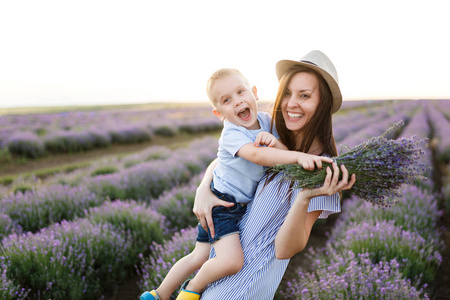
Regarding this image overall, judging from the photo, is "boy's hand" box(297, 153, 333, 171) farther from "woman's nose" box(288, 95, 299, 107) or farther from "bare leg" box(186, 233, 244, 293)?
"bare leg" box(186, 233, 244, 293)

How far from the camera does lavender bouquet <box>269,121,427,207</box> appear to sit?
144cm

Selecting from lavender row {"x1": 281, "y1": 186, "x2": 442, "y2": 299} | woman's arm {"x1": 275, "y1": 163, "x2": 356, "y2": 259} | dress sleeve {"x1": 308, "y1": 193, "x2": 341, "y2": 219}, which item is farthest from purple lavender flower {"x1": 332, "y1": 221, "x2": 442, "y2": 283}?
woman's arm {"x1": 275, "y1": 163, "x2": 356, "y2": 259}

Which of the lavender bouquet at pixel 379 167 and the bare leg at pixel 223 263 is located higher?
the lavender bouquet at pixel 379 167

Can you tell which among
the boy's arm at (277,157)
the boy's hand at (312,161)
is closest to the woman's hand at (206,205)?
the boy's arm at (277,157)

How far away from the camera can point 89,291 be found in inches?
118

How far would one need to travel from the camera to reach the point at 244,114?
2.04 metres

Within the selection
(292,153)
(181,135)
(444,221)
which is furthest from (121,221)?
(181,135)

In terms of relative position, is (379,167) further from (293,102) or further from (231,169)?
(231,169)

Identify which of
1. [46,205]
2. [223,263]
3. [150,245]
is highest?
[223,263]

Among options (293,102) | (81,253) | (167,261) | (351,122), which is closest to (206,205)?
(293,102)

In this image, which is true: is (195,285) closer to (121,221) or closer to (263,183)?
(263,183)

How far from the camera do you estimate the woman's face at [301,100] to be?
187cm

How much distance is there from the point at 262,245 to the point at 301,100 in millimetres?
924

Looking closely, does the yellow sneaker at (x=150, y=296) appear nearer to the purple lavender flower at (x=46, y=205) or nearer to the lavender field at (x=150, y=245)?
the lavender field at (x=150, y=245)
